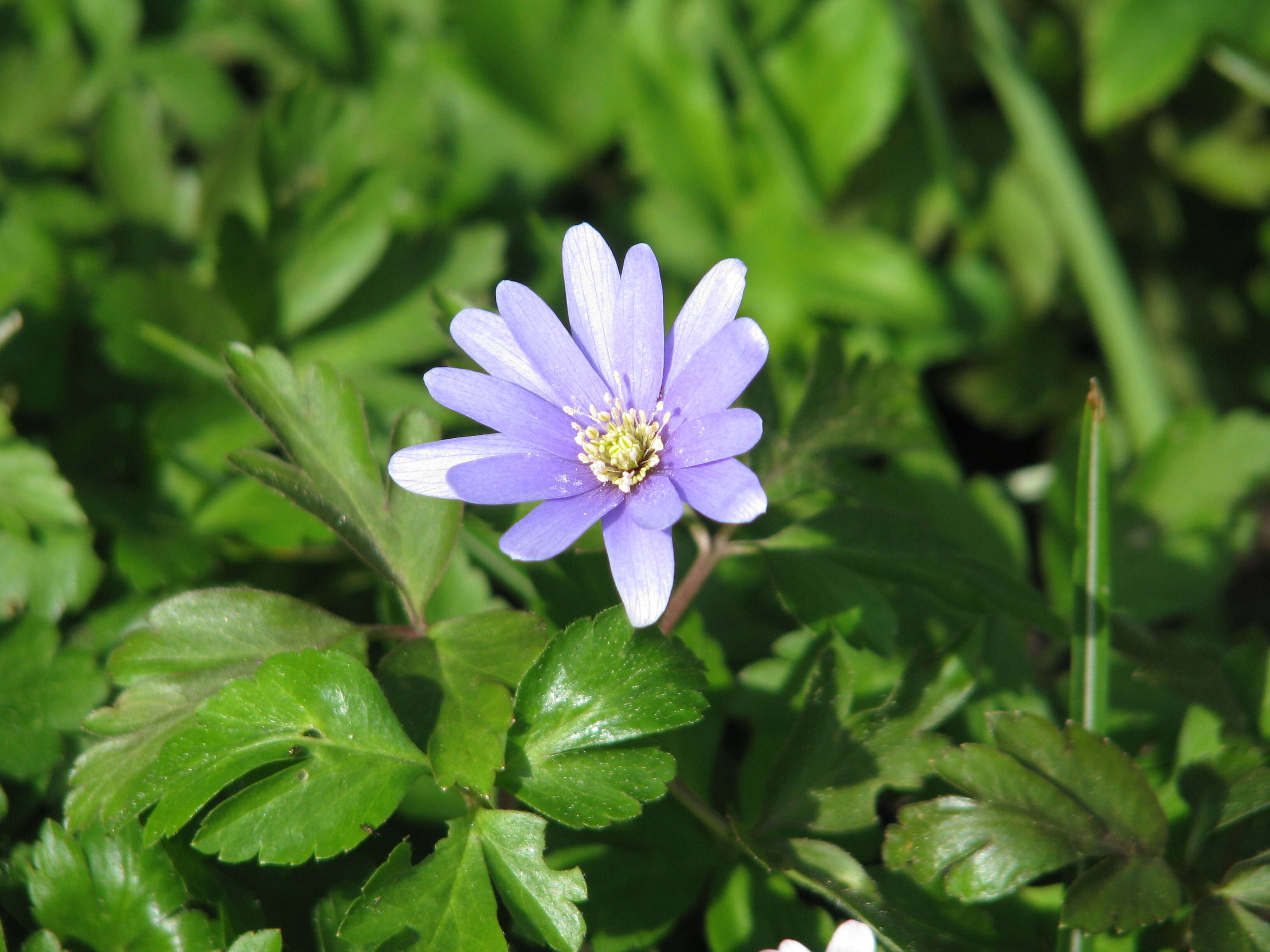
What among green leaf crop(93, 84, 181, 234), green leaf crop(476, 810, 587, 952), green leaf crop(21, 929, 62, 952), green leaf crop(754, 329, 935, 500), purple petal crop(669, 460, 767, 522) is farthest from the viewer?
green leaf crop(93, 84, 181, 234)

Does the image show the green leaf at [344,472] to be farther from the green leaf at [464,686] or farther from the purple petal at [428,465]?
the purple petal at [428,465]

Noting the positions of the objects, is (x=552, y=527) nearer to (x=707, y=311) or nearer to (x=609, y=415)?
(x=609, y=415)

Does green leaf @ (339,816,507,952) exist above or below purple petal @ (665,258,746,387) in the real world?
below

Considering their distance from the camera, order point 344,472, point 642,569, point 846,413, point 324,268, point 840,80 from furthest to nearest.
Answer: point 840,80 → point 324,268 → point 846,413 → point 344,472 → point 642,569

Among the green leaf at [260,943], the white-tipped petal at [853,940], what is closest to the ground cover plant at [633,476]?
the green leaf at [260,943]

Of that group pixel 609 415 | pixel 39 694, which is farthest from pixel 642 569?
pixel 39 694

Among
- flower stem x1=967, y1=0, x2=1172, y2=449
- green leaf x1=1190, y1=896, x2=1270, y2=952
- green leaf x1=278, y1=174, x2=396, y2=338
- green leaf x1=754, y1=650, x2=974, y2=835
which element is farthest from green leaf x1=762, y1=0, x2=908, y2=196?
green leaf x1=1190, y1=896, x2=1270, y2=952

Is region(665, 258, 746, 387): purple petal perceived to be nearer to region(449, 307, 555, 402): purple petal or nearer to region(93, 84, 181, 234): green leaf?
region(449, 307, 555, 402): purple petal
